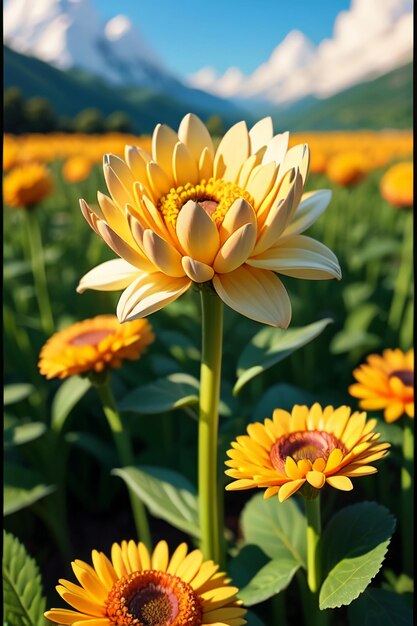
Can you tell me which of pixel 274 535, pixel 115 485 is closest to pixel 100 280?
pixel 274 535

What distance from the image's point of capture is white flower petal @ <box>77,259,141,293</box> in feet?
1.64

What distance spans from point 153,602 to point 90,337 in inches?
16.3

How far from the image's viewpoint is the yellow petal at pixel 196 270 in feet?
1.42

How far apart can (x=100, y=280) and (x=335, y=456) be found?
0.24m

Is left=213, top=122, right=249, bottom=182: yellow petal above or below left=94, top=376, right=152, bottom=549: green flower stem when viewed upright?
above

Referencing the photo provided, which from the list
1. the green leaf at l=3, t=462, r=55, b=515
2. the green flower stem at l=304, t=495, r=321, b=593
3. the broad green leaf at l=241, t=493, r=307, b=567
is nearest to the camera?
the green flower stem at l=304, t=495, r=321, b=593

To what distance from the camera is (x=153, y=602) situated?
471mm

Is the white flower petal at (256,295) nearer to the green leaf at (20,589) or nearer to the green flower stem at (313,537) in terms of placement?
the green flower stem at (313,537)

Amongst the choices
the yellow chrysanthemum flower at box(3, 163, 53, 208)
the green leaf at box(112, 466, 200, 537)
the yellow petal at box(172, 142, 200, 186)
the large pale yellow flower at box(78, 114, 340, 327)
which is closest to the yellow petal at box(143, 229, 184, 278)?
the large pale yellow flower at box(78, 114, 340, 327)

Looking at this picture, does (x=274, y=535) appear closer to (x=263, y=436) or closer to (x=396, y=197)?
(x=263, y=436)

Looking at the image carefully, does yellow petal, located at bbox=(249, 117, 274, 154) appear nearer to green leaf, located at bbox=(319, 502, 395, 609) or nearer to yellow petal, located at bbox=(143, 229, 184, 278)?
yellow petal, located at bbox=(143, 229, 184, 278)

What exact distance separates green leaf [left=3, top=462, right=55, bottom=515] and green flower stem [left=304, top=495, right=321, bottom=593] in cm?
50

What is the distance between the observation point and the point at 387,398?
2.47 ft

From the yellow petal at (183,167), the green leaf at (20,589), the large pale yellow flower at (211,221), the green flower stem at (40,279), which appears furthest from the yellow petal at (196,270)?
the green flower stem at (40,279)
